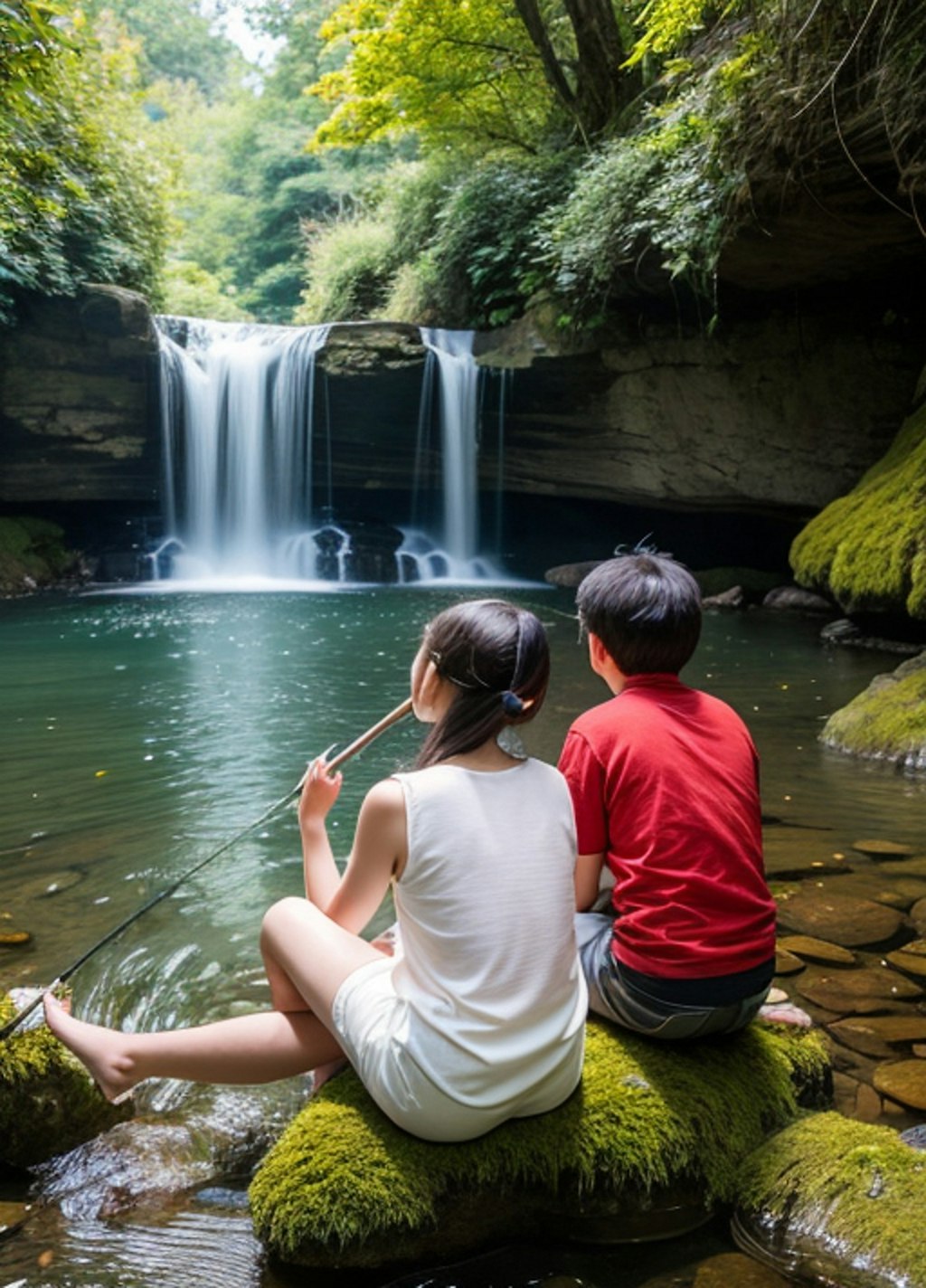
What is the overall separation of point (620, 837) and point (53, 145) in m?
15.0

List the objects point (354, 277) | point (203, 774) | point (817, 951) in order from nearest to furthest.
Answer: point (817, 951)
point (203, 774)
point (354, 277)

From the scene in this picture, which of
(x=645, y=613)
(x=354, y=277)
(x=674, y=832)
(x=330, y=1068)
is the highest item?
(x=354, y=277)

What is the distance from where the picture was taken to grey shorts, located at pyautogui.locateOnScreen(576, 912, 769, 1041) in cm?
235

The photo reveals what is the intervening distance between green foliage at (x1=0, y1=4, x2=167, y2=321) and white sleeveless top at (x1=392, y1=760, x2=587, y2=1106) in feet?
34.2

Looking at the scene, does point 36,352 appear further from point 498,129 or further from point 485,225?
point 498,129

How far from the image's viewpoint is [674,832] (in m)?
2.31

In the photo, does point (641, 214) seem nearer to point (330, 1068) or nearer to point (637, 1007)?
point (637, 1007)

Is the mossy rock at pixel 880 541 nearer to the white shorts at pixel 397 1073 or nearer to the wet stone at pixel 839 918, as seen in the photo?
the wet stone at pixel 839 918

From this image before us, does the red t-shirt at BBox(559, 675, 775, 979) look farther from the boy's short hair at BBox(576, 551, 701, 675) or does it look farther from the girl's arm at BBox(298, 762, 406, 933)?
the girl's arm at BBox(298, 762, 406, 933)

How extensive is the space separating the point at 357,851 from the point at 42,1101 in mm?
999

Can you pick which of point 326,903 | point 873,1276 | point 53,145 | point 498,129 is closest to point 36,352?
point 53,145

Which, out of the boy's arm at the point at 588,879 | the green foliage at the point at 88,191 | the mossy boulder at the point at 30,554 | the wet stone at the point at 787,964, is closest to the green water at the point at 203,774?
the boy's arm at the point at 588,879

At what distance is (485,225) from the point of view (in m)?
15.1

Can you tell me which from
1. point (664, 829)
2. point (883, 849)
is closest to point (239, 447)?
point (883, 849)
